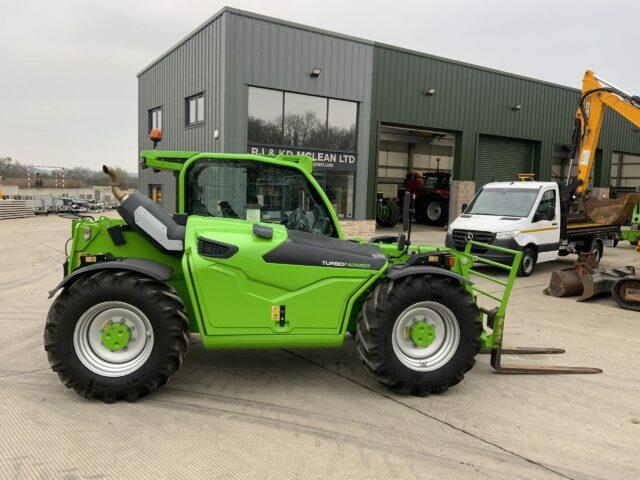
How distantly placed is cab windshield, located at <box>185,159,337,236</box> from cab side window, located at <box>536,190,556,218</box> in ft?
26.6

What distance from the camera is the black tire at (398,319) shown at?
13.6 ft

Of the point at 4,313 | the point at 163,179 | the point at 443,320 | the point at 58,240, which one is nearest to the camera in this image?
the point at 443,320

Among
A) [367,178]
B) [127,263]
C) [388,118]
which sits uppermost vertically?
[388,118]

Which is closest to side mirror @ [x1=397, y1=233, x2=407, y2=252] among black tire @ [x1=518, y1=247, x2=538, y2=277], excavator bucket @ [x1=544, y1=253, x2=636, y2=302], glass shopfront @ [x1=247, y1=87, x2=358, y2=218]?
excavator bucket @ [x1=544, y1=253, x2=636, y2=302]

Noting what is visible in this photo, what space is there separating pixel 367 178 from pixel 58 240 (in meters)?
10.7

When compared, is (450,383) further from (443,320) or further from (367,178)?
(367,178)

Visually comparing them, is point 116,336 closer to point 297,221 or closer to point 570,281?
point 297,221

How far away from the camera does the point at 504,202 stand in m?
12.0

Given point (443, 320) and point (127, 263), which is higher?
point (127, 263)

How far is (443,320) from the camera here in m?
4.41

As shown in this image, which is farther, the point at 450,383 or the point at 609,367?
the point at 609,367

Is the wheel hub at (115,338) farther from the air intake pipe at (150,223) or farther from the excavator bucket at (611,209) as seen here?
the excavator bucket at (611,209)

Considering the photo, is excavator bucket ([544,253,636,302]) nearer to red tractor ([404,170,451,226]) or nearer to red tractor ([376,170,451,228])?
red tractor ([376,170,451,228])

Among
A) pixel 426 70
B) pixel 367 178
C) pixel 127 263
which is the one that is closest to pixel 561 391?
pixel 127 263
